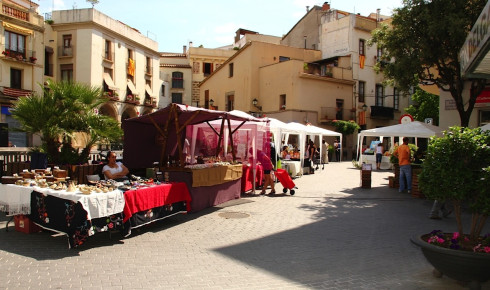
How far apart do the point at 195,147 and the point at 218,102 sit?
91.0 ft

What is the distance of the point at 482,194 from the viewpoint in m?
4.46

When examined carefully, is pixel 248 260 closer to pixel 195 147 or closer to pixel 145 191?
pixel 145 191

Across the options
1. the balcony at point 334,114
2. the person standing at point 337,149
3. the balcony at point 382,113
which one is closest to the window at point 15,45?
the balcony at point 334,114

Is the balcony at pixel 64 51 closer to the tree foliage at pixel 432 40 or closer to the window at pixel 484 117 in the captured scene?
the tree foliage at pixel 432 40

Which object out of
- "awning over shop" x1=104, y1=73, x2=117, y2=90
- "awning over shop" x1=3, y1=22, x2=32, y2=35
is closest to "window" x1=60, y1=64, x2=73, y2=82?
"awning over shop" x1=104, y1=73, x2=117, y2=90

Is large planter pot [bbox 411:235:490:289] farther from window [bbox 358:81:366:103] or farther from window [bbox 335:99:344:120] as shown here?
window [bbox 358:81:366:103]

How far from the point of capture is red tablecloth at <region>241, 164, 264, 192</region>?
1225cm

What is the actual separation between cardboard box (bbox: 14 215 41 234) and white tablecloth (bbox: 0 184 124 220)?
19 cm

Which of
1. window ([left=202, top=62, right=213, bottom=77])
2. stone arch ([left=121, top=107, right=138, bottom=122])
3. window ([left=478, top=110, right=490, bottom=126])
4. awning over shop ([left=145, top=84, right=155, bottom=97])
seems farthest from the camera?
window ([left=202, top=62, right=213, bottom=77])

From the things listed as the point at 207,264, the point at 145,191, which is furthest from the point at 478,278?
the point at 145,191

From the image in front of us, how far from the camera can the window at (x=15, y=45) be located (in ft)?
90.2

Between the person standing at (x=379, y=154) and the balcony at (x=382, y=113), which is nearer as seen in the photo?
the person standing at (x=379, y=154)

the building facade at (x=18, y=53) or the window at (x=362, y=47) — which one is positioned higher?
the window at (x=362, y=47)

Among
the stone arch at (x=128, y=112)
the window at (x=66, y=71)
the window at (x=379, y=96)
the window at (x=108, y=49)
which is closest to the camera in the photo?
the window at (x=66, y=71)
